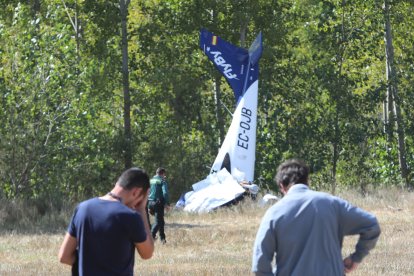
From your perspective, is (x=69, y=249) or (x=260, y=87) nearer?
(x=69, y=249)

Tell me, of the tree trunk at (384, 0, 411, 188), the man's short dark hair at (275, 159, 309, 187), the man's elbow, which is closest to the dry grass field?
the tree trunk at (384, 0, 411, 188)

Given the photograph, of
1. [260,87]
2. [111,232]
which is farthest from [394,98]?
[111,232]

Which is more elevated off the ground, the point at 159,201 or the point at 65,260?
the point at 65,260

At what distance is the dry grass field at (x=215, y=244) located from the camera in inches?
551

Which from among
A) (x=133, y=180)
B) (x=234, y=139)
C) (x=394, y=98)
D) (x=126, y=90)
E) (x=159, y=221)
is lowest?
(x=159, y=221)

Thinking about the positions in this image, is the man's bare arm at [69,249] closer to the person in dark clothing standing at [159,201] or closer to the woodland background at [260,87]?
the person in dark clothing standing at [159,201]

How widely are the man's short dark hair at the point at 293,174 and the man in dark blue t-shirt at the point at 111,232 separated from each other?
0.93 meters

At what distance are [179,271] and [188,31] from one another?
2037cm

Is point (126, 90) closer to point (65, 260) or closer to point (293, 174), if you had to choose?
point (65, 260)

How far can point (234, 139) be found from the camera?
1147 inches

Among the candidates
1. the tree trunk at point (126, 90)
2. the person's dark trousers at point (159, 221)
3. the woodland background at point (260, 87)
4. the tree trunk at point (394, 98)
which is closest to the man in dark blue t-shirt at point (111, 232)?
the person's dark trousers at point (159, 221)

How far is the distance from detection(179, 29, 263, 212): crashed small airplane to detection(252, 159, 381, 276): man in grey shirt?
1965cm

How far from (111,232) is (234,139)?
2244 centimetres

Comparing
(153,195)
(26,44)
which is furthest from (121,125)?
(153,195)
